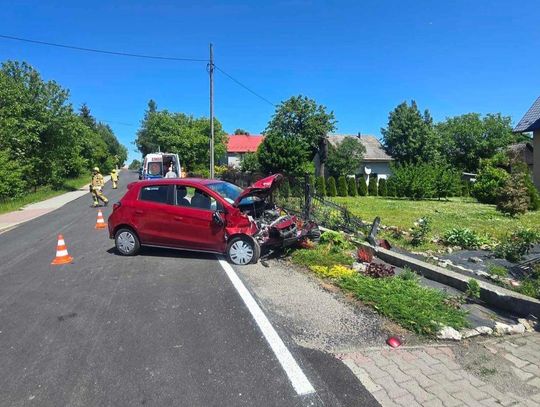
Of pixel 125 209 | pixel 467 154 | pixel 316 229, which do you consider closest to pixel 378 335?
pixel 316 229

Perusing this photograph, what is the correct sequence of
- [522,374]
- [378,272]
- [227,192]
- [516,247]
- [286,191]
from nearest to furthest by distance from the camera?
1. [522,374]
2. [378,272]
3. [516,247]
4. [227,192]
5. [286,191]

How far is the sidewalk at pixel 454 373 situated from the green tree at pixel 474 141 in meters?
46.2

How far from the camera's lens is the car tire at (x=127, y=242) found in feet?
28.1

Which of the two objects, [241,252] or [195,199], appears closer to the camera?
[241,252]

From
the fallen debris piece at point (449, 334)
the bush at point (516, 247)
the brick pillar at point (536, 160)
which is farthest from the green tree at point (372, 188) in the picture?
the fallen debris piece at point (449, 334)

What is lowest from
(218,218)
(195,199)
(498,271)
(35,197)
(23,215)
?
(23,215)

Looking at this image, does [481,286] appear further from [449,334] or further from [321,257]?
[321,257]

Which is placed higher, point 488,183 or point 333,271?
point 488,183

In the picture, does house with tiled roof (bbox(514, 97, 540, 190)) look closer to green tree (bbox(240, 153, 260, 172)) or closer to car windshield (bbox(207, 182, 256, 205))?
green tree (bbox(240, 153, 260, 172))

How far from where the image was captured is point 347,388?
3.48m

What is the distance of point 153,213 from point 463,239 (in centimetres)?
665

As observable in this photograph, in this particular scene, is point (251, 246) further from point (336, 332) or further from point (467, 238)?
point (467, 238)

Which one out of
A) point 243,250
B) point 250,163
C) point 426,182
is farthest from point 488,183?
point 250,163

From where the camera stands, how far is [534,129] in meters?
22.8
